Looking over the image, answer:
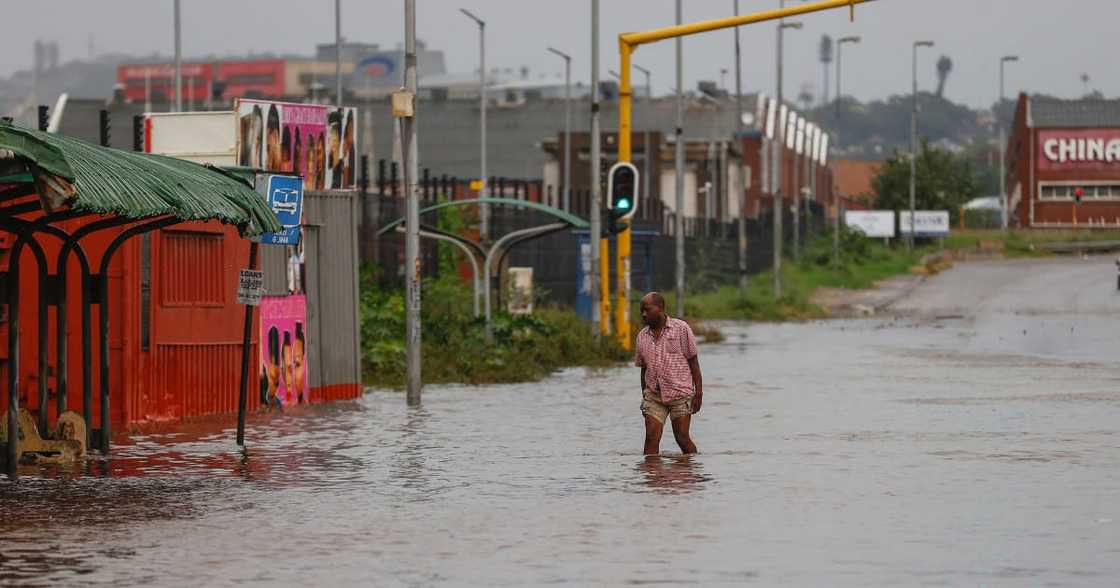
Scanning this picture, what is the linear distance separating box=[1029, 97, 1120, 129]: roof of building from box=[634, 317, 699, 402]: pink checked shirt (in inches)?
4515

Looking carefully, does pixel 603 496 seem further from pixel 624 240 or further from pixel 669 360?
pixel 624 240

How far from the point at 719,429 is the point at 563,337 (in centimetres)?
1477

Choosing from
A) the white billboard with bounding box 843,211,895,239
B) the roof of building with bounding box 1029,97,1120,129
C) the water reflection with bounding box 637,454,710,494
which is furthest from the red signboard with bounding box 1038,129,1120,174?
the water reflection with bounding box 637,454,710,494

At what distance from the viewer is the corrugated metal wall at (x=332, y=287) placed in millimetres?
26469

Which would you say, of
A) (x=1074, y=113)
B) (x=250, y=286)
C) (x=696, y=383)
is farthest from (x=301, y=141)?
(x=1074, y=113)

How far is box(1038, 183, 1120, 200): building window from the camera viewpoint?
418 ft

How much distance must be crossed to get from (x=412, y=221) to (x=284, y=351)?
2.56 m

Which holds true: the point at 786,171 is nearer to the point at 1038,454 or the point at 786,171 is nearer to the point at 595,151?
the point at 595,151

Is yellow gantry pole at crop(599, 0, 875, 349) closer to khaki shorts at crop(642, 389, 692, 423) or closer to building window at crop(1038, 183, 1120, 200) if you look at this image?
khaki shorts at crop(642, 389, 692, 423)

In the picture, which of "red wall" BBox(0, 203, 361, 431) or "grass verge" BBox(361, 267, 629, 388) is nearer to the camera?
"red wall" BBox(0, 203, 361, 431)

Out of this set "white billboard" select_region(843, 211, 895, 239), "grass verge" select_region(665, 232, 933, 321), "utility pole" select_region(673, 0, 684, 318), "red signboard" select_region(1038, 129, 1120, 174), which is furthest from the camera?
"red signboard" select_region(1038, 129, 1120, 174)

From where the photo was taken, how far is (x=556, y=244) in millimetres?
52312

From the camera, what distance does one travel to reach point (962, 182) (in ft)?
436

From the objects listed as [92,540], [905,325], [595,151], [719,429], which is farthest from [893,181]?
[92,540]
